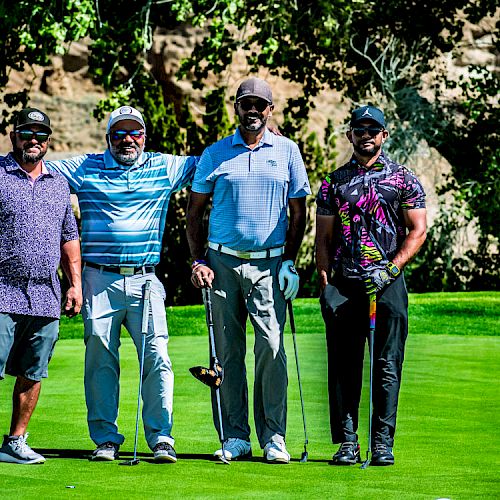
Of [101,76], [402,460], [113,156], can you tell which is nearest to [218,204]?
[113,156]

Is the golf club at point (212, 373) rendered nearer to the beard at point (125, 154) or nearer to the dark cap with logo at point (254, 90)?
the beard at point (125, 154)

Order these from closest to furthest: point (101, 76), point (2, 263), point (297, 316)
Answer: point (2, 263) → point (297, 316) → point (101, 76)

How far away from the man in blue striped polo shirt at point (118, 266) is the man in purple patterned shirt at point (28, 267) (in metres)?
0.15

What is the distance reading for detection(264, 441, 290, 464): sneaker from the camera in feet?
21.4

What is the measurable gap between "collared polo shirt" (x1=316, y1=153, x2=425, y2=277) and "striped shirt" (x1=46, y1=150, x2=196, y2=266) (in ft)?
2.98

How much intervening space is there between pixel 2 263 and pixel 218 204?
3.72ft

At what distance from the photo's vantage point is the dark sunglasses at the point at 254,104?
670cm

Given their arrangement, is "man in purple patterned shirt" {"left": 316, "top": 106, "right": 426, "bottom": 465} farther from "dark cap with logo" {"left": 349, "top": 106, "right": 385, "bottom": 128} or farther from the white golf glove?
the white golf glove

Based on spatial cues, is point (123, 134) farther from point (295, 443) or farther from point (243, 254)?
point (295, 443)

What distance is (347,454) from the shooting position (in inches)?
254

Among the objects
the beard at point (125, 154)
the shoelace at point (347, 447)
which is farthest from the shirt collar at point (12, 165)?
the shoelace at point (347, 447)

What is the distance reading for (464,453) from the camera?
6695 millimetres

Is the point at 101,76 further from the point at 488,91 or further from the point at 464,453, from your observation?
the point at 464,453

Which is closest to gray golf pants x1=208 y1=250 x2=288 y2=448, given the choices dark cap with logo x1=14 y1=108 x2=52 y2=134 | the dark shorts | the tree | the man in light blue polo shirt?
the man in light blue polo shirt
